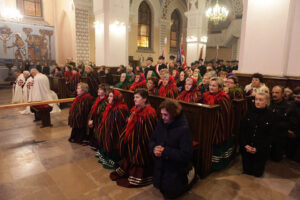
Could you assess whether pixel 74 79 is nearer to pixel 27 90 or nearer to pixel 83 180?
pixel 27 90

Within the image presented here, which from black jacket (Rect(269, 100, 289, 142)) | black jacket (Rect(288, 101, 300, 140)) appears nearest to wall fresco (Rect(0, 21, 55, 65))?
black jacket (Rect(269, 100, 289, 142))

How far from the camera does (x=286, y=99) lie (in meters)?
3.89

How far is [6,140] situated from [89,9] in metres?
10.8

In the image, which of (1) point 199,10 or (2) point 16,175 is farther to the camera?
(1) point 199,10

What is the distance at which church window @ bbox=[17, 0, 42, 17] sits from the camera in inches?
505

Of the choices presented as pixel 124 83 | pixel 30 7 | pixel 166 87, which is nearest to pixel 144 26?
pixel 30 7

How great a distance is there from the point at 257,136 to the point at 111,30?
7849 mm

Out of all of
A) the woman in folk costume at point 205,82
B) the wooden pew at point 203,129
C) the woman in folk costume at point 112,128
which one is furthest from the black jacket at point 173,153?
the woman in folk costume at point 205,82

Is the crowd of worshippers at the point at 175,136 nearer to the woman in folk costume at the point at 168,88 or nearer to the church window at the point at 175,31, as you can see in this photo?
the woman in folk costume at the point at 168,88

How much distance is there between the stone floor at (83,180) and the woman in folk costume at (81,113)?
0.26 meters

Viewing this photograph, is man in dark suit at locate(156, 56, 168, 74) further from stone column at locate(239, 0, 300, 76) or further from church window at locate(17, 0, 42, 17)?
church window at locate(17, 0, 42, 17)

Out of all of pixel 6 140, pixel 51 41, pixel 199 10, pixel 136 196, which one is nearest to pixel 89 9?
pixel 51 41

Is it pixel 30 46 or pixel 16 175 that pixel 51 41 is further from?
pixel 16 175

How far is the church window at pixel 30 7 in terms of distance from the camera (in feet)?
42.1
